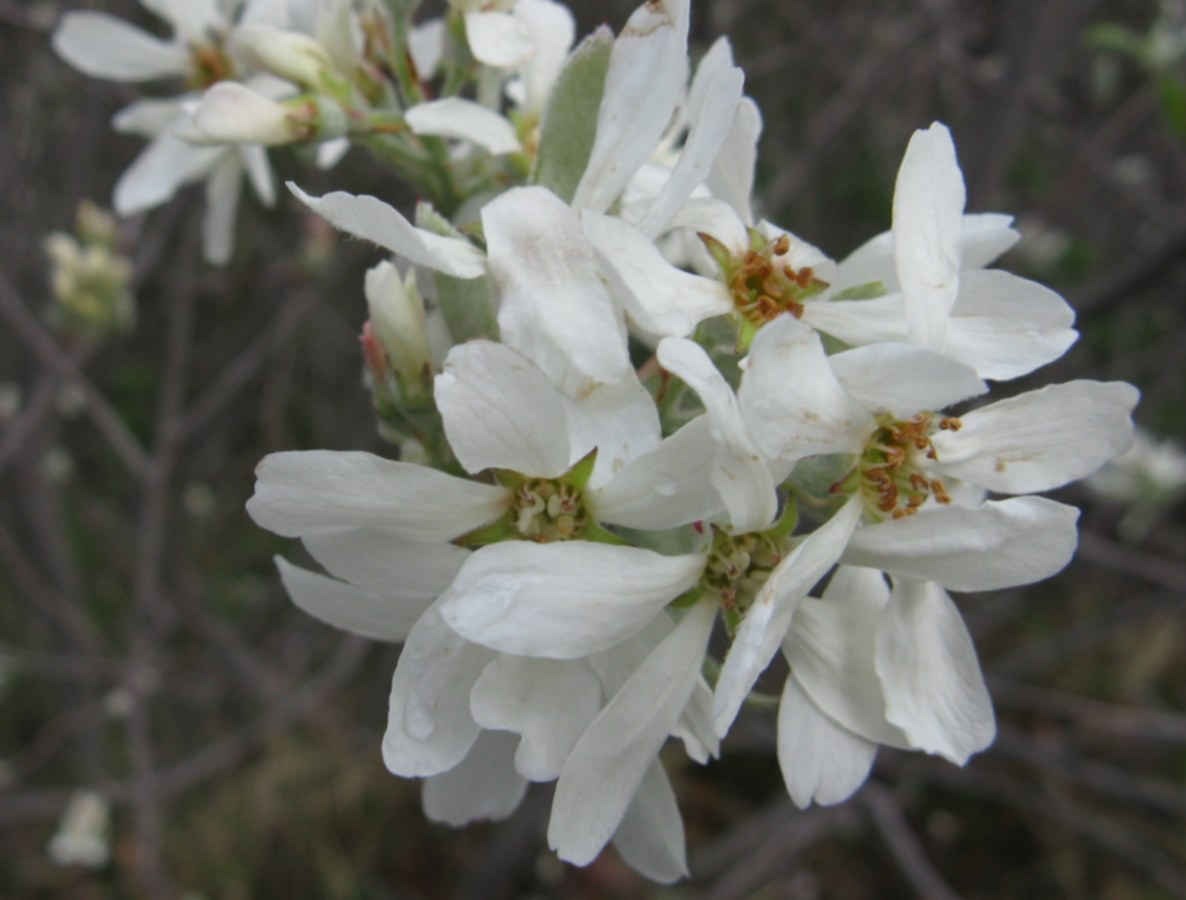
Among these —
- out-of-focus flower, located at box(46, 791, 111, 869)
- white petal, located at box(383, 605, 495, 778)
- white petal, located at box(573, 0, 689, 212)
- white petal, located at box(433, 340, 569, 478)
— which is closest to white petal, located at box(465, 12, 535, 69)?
white petal, located at box(573, 0, 689, 212)

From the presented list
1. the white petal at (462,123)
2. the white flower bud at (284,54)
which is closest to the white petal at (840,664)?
the white petal at (462,123)

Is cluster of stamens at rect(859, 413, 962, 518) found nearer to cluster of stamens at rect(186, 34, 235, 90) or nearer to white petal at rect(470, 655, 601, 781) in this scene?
white petal at rect(470, 655, 601, 781)

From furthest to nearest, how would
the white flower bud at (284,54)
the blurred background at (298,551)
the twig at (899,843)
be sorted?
the blurred background at (298,551) → the twig at (899,843) → the white flower bud at (284,54)

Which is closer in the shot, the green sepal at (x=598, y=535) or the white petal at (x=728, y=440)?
the white petal at (x=728, y=440)

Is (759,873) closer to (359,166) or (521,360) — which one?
(521,360)

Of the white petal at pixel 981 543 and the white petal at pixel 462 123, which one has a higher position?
the white petal at pixel 462 123

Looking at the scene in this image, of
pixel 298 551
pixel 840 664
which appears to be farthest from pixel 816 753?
pixel 298 551

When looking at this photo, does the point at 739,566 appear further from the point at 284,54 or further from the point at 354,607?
the point at 284,54

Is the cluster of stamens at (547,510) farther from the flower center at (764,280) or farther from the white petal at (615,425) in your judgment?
the flower center at (764,280)
